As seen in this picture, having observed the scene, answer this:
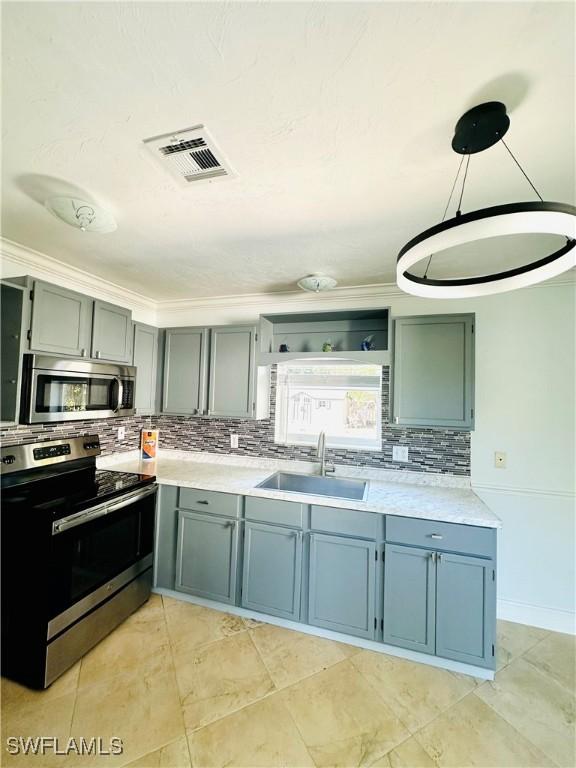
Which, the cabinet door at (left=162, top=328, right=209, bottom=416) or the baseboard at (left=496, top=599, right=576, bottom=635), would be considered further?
the cabinet door at (left=162, top=328, right=209, bottom=416)

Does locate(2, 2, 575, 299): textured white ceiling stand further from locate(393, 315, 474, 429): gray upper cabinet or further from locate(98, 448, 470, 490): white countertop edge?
locate(98, 448, 470, 490): white countertop edge

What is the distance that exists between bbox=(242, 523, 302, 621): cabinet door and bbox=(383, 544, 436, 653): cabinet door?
1.92 feet

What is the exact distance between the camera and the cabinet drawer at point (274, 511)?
218 cm

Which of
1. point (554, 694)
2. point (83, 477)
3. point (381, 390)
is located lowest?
point (554, 694)

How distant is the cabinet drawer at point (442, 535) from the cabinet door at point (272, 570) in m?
0.64

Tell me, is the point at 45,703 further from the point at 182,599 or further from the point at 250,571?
the point at 250,571

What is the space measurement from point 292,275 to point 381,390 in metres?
1.21

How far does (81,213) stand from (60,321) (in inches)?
32.3

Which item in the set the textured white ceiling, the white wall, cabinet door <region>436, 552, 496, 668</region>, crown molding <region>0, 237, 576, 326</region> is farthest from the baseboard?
the textured white ceiling

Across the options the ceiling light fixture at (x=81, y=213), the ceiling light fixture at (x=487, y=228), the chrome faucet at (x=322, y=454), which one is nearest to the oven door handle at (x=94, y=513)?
the chrome faucet at (x=322, y=454)

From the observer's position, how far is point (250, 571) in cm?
226

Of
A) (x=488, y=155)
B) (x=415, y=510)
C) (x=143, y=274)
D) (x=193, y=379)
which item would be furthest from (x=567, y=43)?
(x=193, y=379)

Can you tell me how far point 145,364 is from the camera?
9.70ft

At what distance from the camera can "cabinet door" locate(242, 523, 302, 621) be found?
2.17 meters
